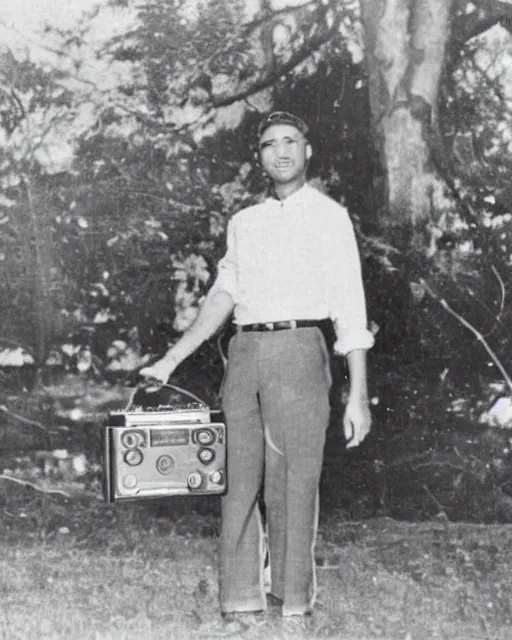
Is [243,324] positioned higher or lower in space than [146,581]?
higher

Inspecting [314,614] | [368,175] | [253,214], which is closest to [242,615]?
[314,614]

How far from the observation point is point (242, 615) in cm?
331

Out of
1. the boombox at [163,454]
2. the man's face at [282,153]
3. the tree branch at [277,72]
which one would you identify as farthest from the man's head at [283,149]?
the boombox at [163,454]

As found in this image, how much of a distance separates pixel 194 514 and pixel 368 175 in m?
1.49

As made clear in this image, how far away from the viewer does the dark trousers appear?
3.26 meters

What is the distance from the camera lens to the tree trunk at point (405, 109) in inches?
139

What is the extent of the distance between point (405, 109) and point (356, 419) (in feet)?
4.12

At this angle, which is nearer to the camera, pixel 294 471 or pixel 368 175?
pixel 294 471

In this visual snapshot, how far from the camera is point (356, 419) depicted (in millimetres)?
3297

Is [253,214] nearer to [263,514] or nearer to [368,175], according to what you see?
[368,175]

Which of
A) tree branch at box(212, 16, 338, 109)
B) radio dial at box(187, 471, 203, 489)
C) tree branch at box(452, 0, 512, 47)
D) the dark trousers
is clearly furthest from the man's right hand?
tree branch at box(452, 0, 512, 47)

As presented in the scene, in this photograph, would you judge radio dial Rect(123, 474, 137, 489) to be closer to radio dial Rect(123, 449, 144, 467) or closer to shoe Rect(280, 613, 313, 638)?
radio dial Rect(123, 449, 144, 467)

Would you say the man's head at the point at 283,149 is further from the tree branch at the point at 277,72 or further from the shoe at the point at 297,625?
the shoe at the point at 297,625

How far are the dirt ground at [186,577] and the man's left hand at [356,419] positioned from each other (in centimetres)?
33
